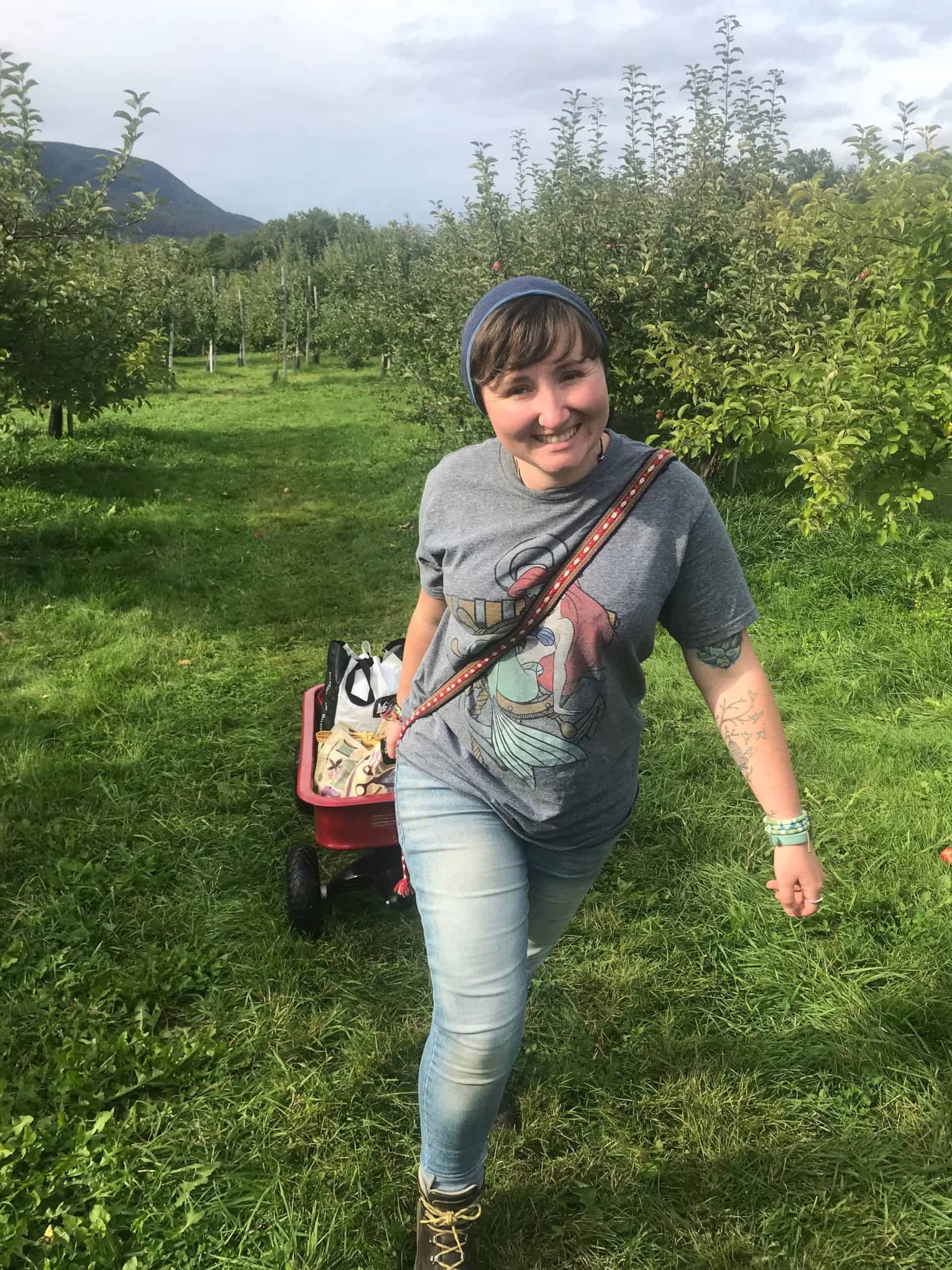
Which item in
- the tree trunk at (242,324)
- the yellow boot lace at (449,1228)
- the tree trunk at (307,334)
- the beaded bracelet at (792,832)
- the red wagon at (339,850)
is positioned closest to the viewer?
the beaded bracelet at (792,832)

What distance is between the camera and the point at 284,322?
31469 millimetres

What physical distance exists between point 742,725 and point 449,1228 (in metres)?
1.29

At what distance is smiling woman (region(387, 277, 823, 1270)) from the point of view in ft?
5.64

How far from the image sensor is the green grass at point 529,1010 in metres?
2.30

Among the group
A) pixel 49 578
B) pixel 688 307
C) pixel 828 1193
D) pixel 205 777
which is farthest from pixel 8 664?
pixel 688 307

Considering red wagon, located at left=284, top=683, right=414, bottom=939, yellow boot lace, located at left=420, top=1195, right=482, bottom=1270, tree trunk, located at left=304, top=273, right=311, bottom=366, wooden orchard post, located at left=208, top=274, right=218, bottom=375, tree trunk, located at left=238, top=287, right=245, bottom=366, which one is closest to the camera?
yellow boot lace, located at left=420, top=1195, right=482, bottom=1270

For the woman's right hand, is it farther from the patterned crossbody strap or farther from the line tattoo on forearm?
the line tattoo on forearm

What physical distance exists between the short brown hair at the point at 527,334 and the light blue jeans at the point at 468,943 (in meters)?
0.91

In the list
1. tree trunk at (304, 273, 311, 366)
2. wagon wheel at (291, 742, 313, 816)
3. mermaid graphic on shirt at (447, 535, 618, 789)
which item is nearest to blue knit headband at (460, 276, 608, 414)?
mermaid graphic on shirt at (447, 535, 618, 789)

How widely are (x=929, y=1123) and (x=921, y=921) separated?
850mm

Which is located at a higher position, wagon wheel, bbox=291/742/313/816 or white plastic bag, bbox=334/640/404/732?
white plastic bag, bbox=334/640/404/732

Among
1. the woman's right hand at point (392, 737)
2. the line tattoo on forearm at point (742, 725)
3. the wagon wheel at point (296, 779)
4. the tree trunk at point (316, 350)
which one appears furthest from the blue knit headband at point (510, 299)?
the tree trunk at point (316, 350)

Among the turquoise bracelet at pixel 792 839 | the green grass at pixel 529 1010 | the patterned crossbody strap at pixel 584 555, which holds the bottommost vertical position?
the green grass at pixel 529 1010

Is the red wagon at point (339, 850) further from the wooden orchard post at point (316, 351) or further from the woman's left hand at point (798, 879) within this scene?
the wooden orchard post at point (316, 351)
